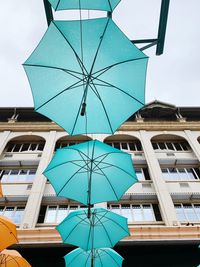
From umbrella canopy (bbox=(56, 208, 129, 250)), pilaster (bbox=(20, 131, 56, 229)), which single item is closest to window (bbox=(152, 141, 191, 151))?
pilaster (bbox=(20, 131, 56, 229))

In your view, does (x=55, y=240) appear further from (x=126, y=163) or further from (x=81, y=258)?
(x=126, y=163)

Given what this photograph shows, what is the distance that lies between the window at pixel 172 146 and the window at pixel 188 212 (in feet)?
16.5

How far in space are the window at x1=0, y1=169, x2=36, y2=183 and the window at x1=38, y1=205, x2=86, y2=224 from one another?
2.33 m

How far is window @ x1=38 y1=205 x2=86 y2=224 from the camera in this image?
1195 cm

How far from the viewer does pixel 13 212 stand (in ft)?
41.0

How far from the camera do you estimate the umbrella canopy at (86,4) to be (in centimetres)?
350

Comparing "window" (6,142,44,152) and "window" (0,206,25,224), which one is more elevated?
"window" (6,142,44,152)

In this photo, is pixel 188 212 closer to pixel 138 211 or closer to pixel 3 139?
pixel 138 211

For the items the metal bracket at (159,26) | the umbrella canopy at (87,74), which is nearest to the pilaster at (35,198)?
the umbrella canopy at (87,74)

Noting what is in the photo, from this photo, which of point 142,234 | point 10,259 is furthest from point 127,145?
point 10,259

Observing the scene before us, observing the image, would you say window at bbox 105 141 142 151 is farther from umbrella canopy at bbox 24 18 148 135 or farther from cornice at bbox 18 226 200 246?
umbrella canopy at bbox 24 18 148 135

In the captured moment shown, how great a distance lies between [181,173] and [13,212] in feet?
33.6

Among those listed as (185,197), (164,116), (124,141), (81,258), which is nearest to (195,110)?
(164,116)

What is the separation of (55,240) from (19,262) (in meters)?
3.89
